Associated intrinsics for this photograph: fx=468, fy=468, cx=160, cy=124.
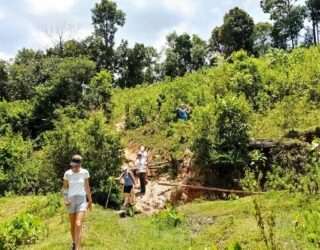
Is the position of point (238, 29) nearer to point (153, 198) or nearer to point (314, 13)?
point (314, 13)

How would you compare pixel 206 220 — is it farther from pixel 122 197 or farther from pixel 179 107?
pixel 179 107

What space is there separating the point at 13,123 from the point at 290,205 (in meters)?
23.2

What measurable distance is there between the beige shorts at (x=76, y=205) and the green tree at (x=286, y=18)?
131 feet

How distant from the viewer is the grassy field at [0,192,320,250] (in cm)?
1010

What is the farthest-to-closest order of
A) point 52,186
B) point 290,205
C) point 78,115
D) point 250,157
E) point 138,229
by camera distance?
point 78,115, point 52,186, point 250,157, point 138,229, point 290,205

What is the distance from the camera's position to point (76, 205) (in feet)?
29.3

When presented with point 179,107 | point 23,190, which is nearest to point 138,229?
point 23,190

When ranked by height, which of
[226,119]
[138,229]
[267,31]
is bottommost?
[138,229]

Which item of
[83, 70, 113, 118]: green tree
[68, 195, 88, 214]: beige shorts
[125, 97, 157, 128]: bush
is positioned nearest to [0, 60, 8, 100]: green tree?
[83, 70, 113, 118]: green tree

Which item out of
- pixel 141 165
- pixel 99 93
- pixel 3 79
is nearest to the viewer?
pixel 141 165

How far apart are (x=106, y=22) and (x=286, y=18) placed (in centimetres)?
1731

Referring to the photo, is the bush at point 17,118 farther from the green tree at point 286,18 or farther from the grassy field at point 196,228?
the green tree at point 286,18

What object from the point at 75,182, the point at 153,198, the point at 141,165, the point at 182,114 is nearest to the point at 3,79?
the point at 182,114

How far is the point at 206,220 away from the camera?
1264cm
